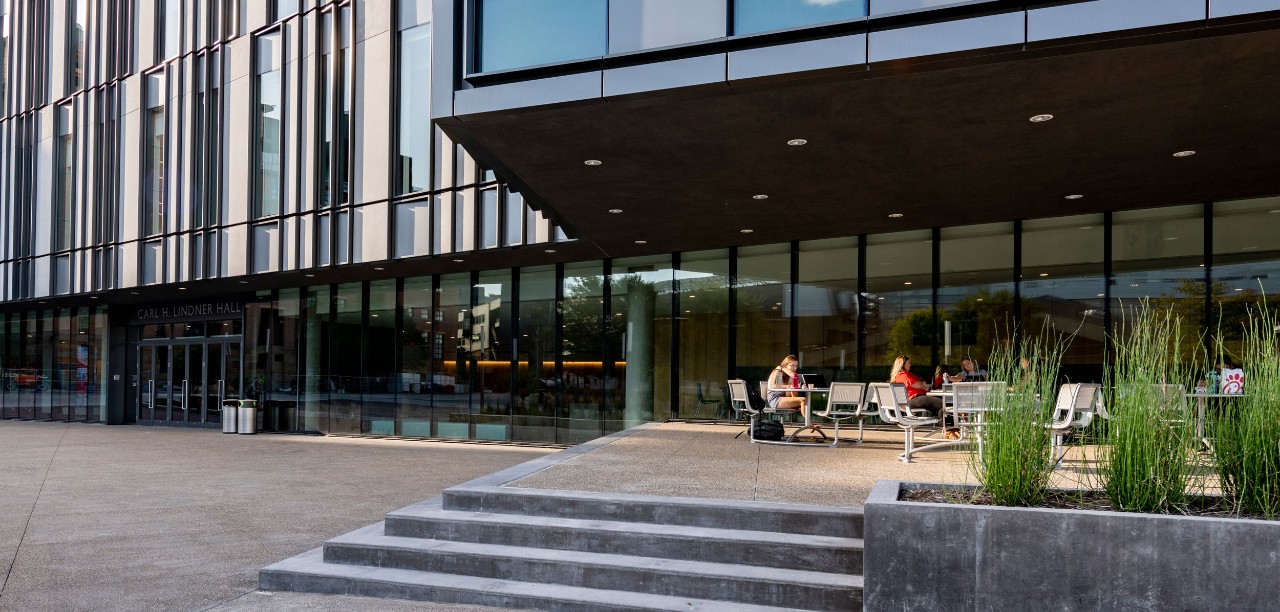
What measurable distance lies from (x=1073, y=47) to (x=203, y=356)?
22288 millimetres

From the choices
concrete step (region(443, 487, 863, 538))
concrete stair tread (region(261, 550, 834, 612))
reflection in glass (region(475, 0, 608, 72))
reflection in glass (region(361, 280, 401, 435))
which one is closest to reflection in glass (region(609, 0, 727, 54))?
reflection in glass (region(475, 0, 608, 72))

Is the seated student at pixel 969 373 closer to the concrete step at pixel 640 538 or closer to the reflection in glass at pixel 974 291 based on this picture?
the reflection in glass at pixel 974 291

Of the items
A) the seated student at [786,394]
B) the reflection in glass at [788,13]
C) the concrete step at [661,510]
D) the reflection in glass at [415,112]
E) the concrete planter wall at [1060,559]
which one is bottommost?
the concrete step at [661,510]

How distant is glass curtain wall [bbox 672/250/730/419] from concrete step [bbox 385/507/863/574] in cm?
915

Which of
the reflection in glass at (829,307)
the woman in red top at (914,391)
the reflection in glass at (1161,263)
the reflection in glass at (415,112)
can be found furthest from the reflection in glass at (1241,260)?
the reflection in glass at (415,112)

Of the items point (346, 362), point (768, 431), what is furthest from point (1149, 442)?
point (346, 362)

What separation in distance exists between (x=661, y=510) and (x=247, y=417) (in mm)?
16821

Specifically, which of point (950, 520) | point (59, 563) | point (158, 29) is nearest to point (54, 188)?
point (158, 29)

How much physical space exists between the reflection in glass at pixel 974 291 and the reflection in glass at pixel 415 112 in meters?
9.16

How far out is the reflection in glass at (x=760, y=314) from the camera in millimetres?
15414

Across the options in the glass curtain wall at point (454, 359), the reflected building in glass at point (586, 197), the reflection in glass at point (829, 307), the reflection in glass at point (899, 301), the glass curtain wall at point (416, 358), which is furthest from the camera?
the glass curtain wall at point (416, 358)

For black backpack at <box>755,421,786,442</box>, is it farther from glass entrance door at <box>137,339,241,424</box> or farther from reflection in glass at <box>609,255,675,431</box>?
glass entrance door at <box>137,339,241,424</box>

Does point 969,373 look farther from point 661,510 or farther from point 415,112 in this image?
point 415,112

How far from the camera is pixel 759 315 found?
51.2 feet
